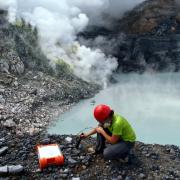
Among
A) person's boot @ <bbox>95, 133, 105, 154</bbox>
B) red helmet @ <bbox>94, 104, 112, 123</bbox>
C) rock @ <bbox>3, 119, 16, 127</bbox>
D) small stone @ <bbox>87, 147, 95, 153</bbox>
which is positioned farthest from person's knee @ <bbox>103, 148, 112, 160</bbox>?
rock @ <bbox>3, 119, 16, 127</bbox>

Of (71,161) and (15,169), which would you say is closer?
(15,169)

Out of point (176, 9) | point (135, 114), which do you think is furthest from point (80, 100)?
point (176, 9)

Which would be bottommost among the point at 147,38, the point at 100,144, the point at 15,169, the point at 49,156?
the point at 15,169

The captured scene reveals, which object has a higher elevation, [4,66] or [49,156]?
[4,66]

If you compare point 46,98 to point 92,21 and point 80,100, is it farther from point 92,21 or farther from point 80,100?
point 92,21

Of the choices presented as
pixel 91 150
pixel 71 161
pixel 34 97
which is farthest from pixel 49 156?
pixel 34 97

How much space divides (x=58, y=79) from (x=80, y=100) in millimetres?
1367

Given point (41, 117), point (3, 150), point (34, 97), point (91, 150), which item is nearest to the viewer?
point (3, 150)

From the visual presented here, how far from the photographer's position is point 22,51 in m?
14.5

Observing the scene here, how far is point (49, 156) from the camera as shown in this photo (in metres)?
6.89

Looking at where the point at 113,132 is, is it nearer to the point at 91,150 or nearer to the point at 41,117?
the point at 91,150

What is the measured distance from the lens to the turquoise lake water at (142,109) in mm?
10820

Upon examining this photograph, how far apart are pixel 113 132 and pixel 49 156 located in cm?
123

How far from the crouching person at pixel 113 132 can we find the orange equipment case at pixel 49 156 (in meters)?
0.81
